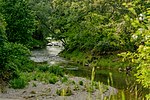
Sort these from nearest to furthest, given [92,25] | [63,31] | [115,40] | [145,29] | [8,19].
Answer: [145,29] → [8,19] → [115,40] → [92,25] → [63,31]

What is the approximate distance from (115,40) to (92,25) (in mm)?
5541

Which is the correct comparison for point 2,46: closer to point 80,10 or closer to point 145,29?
point 145,29

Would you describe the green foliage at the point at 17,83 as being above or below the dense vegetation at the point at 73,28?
below

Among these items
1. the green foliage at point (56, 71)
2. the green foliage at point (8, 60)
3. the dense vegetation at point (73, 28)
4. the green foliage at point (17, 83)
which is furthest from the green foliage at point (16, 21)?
the green foliage at point (17, 83)

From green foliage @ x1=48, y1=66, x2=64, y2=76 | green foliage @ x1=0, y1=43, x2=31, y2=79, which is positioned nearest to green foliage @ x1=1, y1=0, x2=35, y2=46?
green foliage @ x1=48, y1=66, x2=64, y2=76

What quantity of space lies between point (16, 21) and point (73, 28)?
2820 cm

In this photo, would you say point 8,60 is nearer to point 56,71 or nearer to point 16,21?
point 56,71

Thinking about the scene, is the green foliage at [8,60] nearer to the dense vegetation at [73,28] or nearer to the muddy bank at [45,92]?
the dense vegetation at [73,28]

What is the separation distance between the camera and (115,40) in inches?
2089

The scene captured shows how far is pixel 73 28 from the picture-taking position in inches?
2427

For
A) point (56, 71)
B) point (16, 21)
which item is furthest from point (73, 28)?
point (56, 71)

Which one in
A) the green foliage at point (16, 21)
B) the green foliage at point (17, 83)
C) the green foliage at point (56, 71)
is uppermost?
the green foliage at point (16, 21)

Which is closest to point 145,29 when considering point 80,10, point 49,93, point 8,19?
point 49,93

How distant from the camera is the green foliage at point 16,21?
33.9 meters
